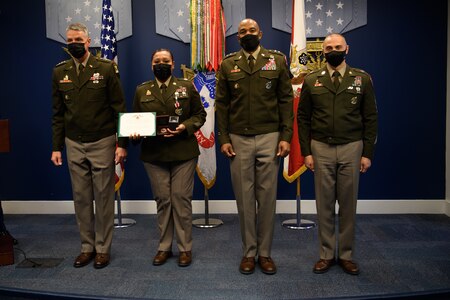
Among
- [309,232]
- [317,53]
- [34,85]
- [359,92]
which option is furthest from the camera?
[34,85]

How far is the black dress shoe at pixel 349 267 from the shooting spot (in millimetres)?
2834

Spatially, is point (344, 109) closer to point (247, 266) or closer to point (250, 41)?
point (250, 41)

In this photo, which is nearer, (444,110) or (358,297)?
(358,297)

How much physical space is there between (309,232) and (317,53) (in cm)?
173

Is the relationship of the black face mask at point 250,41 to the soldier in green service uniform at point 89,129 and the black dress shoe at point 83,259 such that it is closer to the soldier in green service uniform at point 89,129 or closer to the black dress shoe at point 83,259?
the soldier in green service uniform at point 89,129

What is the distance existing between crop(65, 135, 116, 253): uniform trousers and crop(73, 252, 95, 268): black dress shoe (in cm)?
3

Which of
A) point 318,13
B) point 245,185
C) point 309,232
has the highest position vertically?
point 318,13

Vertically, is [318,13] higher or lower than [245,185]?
higher

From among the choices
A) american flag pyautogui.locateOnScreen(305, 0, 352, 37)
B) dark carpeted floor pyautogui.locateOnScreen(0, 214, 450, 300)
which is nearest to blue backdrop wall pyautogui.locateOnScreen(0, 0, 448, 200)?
american flag pyautogui.locateOnScreen(305, 0, 352, 37)

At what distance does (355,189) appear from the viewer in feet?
9.34

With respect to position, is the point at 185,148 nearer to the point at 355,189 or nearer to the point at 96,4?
the point at 355,189

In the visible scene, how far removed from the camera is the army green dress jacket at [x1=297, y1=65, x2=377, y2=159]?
278 cm

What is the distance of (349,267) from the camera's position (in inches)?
112

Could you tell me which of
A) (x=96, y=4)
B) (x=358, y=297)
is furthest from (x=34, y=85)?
(x=358, y=297)
